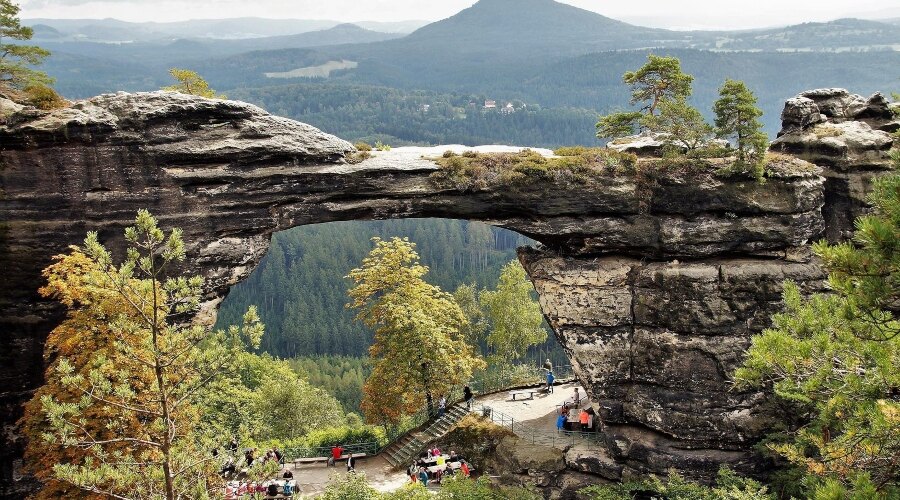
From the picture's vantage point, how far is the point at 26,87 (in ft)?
100

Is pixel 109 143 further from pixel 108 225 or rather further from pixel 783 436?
pixel 783 436

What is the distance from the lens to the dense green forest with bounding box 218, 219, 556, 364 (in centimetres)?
15038

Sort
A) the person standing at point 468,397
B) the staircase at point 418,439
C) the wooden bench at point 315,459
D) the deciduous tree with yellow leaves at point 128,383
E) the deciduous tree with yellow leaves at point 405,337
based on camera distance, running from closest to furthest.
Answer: the deciduous tree with yellow leaves at point 128,383, the staircase at point 418,439, the wooden bench at point 315,459, the person standing at point 468,397, the deciduous tree with yellow leaves at point 405,337

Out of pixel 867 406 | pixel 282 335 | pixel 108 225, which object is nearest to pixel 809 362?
pixel 867 406

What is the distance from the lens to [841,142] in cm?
3269

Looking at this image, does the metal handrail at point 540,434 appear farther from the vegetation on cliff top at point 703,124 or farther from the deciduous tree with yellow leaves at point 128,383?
the deciduous tree with yellow leaves at point 128,383

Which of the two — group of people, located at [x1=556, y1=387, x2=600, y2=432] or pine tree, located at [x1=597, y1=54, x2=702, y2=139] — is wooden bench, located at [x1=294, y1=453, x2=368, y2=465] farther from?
pine tree, located at [x1=597, y1=54, x2=702, y2=139]

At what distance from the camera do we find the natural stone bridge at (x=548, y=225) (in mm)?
28859

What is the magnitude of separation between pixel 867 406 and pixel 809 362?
1499 millimetres

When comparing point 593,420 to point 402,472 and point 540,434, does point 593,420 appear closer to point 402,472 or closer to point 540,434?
point 540,434

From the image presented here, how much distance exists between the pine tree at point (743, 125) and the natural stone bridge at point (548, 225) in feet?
3.17

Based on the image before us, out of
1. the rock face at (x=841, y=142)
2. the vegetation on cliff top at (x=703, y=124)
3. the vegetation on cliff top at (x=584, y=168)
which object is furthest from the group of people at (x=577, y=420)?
the rock face at (x=841, y=142)

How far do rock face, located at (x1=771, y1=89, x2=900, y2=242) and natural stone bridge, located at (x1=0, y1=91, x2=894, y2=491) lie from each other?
154 mm

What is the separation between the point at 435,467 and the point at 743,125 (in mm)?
21101
